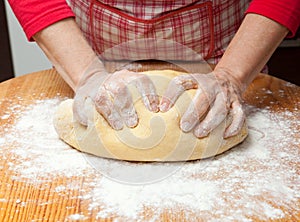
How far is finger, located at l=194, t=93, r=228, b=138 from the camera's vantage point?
3.36 ft

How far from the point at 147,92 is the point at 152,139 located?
0.10 m

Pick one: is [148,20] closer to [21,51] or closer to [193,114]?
[193,114]

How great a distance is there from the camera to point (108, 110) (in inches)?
40.4

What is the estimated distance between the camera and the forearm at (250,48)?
117 cm

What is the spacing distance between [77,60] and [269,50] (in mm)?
485

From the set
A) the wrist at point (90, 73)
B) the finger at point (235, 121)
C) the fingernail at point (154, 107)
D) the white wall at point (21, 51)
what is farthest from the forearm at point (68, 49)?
the white wall at point (21, 51)

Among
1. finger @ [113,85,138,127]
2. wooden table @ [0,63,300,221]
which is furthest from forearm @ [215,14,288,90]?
finger @ [113,85,138,127]

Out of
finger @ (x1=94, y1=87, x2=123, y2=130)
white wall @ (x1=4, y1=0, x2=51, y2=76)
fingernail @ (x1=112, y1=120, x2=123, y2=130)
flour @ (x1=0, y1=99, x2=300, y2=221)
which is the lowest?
white wall @ (x1=4, y1=0, x2=51, y2=76)

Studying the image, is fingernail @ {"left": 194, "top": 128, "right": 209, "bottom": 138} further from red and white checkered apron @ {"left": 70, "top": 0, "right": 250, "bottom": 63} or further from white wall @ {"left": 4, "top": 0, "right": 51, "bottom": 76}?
white wall @ {"left": 4, "top": 0, "right": 51, "bottom": 76}

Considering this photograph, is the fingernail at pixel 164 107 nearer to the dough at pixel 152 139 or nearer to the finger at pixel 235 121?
the dough at pixel 152 139

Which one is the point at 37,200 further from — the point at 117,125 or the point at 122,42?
the point at 122,42

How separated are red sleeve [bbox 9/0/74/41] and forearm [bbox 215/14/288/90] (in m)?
0.42

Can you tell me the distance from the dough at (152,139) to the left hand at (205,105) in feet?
0.04

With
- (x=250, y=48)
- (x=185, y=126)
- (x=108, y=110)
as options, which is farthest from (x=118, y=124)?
(x=250, y=48)
